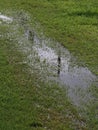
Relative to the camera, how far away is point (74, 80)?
12852 millimetres

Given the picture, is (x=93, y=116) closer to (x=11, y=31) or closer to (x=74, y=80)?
(x=74, y=80)

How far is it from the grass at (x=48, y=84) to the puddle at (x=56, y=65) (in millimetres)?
345

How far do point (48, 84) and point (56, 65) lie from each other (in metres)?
1.94

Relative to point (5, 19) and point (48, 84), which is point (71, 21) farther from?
point (48, 84)

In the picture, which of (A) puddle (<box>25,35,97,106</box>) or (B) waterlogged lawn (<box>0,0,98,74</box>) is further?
(B) waterlogged lawn (<box>0,0,98,74</box>)

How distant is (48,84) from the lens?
40.5 feet

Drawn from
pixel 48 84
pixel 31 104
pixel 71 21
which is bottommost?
pixel 31 104

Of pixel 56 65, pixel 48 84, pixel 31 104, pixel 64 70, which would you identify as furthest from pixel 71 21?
pixel 31 104

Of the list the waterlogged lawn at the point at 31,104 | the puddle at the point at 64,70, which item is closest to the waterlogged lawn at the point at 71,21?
the puddle at the point at 64,70

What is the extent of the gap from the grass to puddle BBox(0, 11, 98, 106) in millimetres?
345

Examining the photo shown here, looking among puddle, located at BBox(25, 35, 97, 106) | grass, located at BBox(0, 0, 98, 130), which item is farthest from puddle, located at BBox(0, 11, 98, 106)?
grass, located at BBox(0, 0, 98, 130)

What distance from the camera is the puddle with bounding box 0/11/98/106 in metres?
12.1

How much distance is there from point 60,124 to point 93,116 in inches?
42.5

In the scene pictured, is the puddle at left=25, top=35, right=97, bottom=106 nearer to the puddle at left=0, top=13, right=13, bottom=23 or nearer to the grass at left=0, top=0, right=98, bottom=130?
the grass at left=0, top=0, right=98, bottom=130
